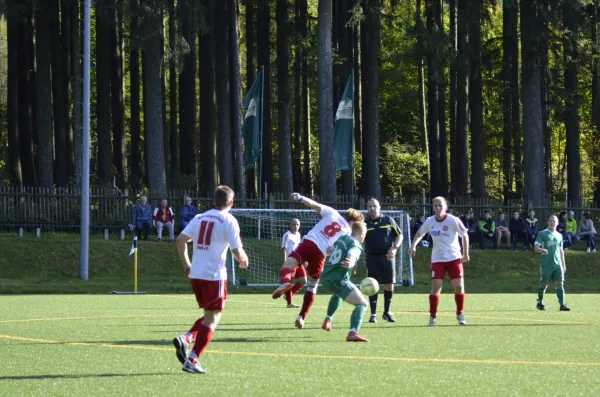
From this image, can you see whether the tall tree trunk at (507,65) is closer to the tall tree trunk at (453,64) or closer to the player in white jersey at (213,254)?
the tall tree trunk at (453,64)

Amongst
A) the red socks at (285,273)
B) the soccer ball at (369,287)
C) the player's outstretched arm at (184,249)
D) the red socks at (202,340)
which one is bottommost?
the red socks at (202,340)

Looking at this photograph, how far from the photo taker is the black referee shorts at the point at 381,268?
59.9 ft

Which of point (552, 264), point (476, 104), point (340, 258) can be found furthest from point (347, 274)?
point (476, 104)

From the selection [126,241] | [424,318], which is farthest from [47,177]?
[424,318]

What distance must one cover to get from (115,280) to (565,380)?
2303 centimetres

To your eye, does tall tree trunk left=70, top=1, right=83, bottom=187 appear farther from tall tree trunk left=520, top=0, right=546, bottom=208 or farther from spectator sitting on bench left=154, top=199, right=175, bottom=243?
tall tree trunk left=520, top=0, right=546, bottom=208

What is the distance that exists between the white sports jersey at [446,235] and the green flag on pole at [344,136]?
19964 millimetres

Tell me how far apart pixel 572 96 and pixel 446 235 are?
2816 cm

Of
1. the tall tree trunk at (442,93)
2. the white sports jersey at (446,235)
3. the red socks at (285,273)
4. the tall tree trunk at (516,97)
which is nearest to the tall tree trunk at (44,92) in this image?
the tall tree trunk at (442,93)

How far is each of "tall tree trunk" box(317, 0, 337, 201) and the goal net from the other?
13.1 feet

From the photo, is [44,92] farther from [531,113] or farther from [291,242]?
[291,242]

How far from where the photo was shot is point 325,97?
3828cm

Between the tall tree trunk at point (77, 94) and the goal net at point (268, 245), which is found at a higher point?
the tall tree trunk at point (77, 94)

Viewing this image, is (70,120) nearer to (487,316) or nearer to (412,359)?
(487,316)
